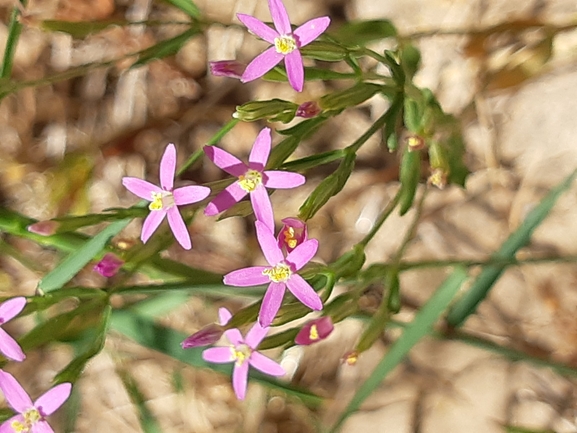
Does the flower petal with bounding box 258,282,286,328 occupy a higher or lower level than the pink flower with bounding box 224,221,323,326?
lower

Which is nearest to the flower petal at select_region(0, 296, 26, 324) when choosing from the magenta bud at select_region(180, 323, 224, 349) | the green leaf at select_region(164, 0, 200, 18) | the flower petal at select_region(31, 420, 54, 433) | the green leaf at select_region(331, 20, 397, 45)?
the flower petal at select_region(31, 420, 54, 433)

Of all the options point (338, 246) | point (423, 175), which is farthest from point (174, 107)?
point (423, 175)

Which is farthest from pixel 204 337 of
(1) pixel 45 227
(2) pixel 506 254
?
(2) pixel 506 254

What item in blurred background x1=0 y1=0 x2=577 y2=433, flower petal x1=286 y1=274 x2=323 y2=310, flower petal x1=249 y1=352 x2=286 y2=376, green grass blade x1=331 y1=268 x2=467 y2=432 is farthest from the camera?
blurred background x1=0 y1=0 x2=577 y2=433

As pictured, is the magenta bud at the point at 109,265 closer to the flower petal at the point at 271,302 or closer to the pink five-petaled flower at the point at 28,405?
the pink five-petaled flower at the point at 28,405

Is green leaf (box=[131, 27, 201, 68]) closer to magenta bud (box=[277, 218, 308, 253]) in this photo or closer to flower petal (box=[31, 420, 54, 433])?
magenta bud (box=[277, 218, 308, 253])

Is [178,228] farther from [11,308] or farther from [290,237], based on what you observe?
[11,308]
